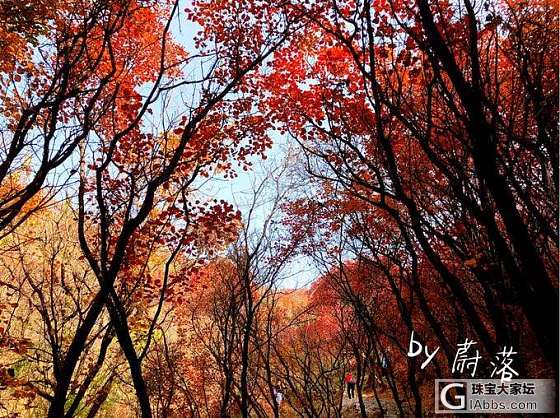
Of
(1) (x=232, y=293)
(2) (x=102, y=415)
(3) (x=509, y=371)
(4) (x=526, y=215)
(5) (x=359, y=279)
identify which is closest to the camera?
(3) (x=509, y=371)

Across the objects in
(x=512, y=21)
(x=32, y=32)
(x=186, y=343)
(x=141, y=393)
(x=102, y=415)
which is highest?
(x=512, y=21)

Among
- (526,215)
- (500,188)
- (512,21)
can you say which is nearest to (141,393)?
(500,188)

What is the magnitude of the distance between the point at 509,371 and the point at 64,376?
629 centimetres

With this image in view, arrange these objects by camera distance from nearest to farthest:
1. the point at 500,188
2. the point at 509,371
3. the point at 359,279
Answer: the point at 500,188 → the point at 509,371 → the point at 359,279

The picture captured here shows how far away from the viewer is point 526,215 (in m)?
5.88

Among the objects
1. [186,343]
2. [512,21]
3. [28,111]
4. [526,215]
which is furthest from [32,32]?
[186,343]

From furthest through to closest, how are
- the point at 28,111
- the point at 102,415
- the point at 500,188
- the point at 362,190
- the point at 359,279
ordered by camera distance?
the point at 102,415 < the point at 359,279 < the point at 362,190 < the point at 28,111 < the point at 500,188

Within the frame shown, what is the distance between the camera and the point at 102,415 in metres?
15.6

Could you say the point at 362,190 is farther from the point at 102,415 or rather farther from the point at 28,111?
the point at 102,415

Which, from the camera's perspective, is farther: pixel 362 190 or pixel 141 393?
pixel 362 190

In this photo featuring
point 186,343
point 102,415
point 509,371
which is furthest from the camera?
point 186,343

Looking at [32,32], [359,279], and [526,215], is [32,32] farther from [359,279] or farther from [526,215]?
[359,279]

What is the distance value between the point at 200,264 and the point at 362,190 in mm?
4713

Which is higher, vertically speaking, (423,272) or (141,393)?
(423,272)
